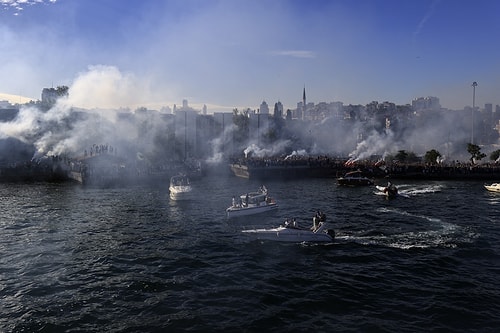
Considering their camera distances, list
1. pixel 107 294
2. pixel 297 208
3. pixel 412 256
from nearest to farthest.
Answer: pixel 107 294 → pixel 412 256 → pixel 297 208

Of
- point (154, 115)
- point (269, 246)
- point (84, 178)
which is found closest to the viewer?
point (269, 246)

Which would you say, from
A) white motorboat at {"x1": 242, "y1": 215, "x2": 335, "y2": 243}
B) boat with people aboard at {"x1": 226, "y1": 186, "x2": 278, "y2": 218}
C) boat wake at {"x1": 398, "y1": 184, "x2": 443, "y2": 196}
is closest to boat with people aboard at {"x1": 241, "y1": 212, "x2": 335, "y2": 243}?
white motorboat at {"x1": 242, "y1": 215, "x2": 335, "y2": 243}

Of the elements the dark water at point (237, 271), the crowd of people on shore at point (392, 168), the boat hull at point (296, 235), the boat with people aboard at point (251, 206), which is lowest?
the dark water at point (237, 271)

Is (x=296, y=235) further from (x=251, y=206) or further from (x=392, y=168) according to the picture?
(x=392, y=168)

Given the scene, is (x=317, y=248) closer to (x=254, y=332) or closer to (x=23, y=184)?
(x=254, y=332)

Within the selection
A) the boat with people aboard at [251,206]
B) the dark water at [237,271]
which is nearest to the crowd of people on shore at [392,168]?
the dark water at [237,271]

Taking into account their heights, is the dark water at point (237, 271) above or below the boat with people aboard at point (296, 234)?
below

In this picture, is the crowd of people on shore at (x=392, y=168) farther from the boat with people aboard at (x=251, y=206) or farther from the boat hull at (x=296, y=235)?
the boat hull at (x=296, y=235)

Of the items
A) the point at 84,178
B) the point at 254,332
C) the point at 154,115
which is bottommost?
the point at 254,332

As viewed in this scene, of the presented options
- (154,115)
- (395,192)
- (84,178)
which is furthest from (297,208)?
(154,115)
